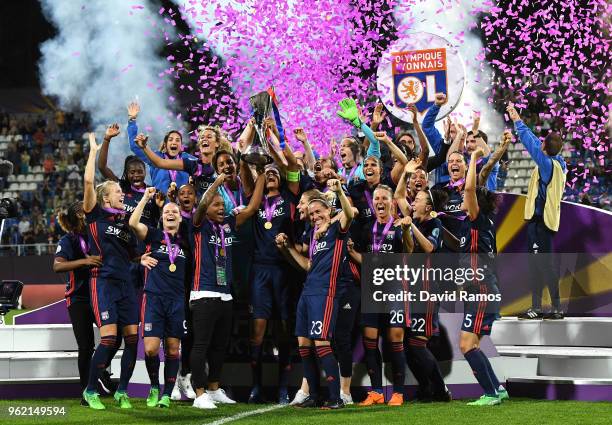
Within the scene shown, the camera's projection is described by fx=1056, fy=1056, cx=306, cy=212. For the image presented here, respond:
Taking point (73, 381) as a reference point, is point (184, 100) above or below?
above

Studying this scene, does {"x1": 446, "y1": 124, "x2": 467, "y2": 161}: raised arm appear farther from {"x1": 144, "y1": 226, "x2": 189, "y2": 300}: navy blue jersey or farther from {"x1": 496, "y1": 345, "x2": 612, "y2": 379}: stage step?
{"x1": 144, "y1": 226, "x2": 189, "y2": 300}: navy blue jersey

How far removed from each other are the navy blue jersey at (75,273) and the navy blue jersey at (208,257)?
1.11m

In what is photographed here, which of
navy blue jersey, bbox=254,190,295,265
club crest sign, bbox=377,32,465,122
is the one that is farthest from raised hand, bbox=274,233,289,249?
club crest sign, bbox=377,32,465,122

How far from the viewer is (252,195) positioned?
28.1ft

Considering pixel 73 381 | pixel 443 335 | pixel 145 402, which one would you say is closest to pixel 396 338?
pixel 443 335

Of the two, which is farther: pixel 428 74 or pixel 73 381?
pixel 428 74

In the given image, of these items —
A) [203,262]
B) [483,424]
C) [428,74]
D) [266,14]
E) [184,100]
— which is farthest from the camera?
[184,100]

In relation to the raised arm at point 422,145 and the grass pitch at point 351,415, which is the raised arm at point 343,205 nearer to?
the grass pitch at point 351,415

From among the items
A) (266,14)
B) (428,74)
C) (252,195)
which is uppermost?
(266,14)

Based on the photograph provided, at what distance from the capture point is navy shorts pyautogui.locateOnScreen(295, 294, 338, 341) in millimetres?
7969

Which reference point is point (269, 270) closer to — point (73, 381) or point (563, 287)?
point (73, 381)

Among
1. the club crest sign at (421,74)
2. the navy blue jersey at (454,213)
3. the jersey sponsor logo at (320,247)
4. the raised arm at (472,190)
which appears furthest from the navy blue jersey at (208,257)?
the club crest sign at (421,74)

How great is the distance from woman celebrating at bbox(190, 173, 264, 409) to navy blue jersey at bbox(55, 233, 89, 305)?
45.1 inches

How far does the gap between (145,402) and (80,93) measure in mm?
21495
